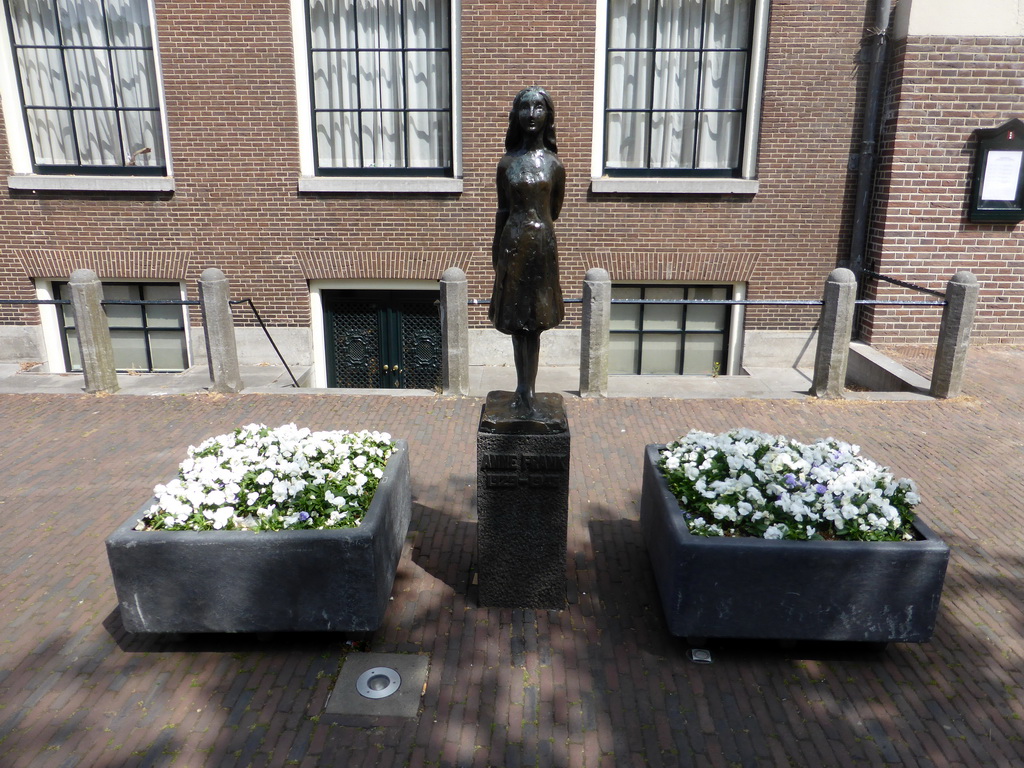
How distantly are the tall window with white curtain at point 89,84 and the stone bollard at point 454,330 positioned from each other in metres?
5.43

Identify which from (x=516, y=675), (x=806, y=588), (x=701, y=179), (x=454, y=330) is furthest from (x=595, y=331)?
(x=516, y=675)

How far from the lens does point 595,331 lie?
8359 millimetres

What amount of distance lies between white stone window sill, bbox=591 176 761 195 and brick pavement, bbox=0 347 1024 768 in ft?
18.6

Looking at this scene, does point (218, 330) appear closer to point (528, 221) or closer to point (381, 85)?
point (381, 85)

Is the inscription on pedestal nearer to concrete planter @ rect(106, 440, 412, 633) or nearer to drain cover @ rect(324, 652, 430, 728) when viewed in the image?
concrete planter @ rect(106, 440, 412, 633)

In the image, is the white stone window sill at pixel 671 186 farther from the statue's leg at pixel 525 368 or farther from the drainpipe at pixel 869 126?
the statue's leg at pixel 525 368

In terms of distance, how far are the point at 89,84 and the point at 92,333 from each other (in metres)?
4.46

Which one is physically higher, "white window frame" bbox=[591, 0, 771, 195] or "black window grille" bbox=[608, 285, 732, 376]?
"white window frame" bbox=[591, 0, 771, 195]

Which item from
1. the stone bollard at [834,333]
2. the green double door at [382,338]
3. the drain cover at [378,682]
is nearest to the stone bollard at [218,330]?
the green double door at [382,338]

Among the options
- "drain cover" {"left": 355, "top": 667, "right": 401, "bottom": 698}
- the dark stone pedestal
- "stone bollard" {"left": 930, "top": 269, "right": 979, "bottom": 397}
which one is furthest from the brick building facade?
"drain cover" {"left": 355, "top": 667, "right": 401, "bottom": 698}

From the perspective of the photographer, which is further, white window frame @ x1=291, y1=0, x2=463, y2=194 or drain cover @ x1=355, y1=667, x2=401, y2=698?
white window frame @ x1=291, y1=0, x2=463, y2=194

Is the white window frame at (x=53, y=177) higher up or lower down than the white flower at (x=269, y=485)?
higher up

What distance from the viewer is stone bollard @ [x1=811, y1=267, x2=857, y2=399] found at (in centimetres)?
820

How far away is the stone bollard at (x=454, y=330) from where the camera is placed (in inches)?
327
